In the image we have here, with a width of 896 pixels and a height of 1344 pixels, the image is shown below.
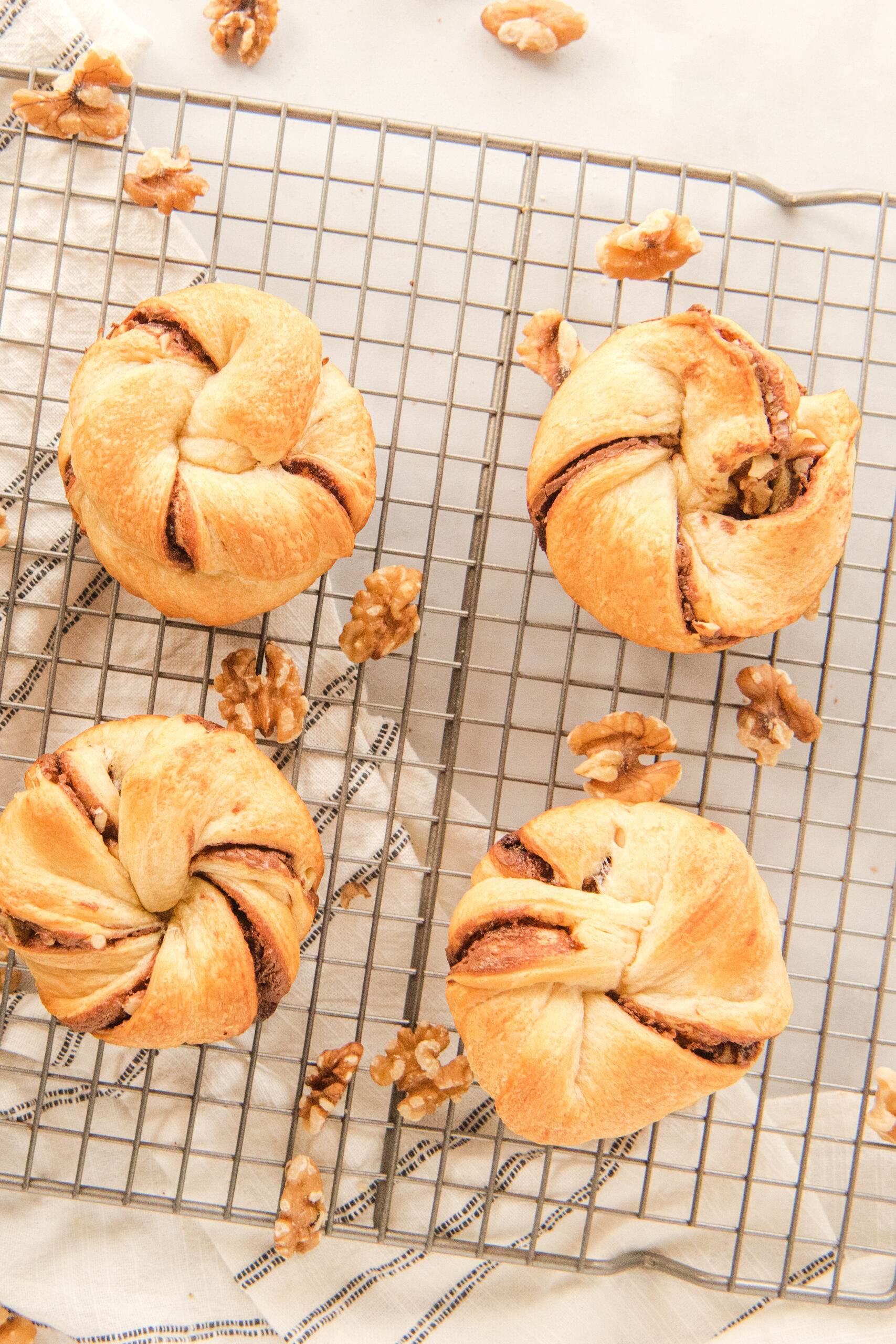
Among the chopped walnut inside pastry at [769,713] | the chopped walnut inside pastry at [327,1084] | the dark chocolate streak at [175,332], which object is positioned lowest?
the chopped walnut inside pastry at [327,1084]

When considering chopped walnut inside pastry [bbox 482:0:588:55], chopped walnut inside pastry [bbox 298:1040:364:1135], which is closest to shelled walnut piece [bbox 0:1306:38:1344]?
chopped walnut inside pastry [bbox 298:1040:364:1135]

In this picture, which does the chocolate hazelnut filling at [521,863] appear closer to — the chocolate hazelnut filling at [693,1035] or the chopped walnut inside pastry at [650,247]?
the chocolate hazelnut filling at [693,1035]

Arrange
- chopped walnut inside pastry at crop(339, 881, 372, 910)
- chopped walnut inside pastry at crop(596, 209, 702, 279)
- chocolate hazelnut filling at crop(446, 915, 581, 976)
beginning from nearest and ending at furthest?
chocolate hazelnut filling at crop(446, 915, 581, 976)
chopped walnut inside pastry at crop(596, 209, 702, 279)
chopped walnut inside pastry at crop(339, 881, 372, 910)

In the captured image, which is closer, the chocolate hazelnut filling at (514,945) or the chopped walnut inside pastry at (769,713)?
the chocolate hazelnut filling at (514,945)

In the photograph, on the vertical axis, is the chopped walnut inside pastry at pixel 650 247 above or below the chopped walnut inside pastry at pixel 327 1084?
above

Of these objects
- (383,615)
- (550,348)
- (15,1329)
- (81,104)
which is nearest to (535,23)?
(550,348)

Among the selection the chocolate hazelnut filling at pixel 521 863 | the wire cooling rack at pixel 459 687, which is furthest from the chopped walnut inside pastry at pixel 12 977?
the chocolate hazelnut filling at pixel 521 863

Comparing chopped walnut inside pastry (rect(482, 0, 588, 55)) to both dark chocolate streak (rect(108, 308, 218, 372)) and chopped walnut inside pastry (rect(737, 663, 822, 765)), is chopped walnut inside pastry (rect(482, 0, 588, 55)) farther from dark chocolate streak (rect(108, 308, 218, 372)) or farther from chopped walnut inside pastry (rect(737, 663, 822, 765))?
chopped walnut inside pastry (rect(737, 663, 822, 765))

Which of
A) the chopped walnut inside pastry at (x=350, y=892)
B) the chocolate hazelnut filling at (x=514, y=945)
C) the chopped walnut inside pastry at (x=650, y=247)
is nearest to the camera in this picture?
the chocolate hazelnut filling at (x=514, y=945)
